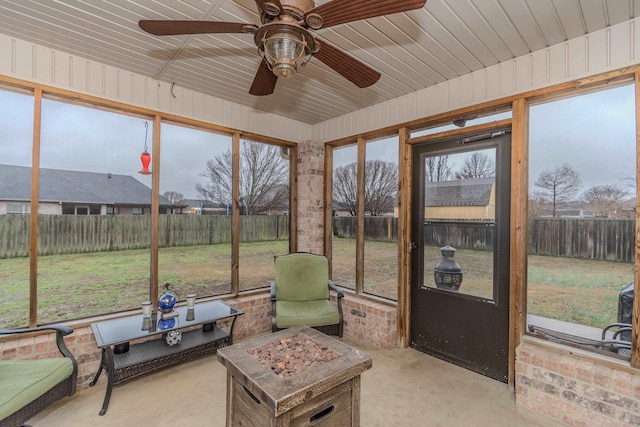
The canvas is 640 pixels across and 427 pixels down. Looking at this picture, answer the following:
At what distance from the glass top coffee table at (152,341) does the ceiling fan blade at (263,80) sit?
81.6 inches

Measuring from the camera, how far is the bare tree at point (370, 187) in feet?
11.9

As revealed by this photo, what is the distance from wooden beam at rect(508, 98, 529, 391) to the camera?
8.14 feet

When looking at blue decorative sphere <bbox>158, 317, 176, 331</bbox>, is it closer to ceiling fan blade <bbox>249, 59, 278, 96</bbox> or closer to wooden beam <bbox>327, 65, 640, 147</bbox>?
ceiling fan blade <bbox>249, 59, 278, 96</bbox>

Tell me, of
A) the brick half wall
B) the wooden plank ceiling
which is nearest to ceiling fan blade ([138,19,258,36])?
the wooden plank ceiling

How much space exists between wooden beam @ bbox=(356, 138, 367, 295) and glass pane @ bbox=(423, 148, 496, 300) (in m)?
0.86

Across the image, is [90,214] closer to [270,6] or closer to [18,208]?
[18,208]

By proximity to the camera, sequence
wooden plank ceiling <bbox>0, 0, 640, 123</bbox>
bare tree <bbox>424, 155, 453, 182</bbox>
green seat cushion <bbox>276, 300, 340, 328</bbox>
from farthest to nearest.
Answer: bare tree <bbox>424, 155, 453, 182</bbox>
green seat cushion <bbox>276, 300, 340, 328</bbox>
wooden plank ceiling <bbox>0, 0, 640, 123</bbox>

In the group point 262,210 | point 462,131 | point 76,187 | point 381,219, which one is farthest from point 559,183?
point 76,187

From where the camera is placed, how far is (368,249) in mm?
3828

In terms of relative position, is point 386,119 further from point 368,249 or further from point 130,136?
point 130,136

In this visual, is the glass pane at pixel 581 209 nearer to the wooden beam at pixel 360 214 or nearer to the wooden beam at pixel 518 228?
the wooden beam at pixel 518 228

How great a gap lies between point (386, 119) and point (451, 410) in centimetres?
291

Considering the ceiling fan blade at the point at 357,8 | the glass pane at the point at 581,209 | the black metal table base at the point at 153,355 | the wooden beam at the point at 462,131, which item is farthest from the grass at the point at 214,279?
the ceiling fan blade at the point at 357,8

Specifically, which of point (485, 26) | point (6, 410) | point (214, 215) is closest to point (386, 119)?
point (485, 26)
